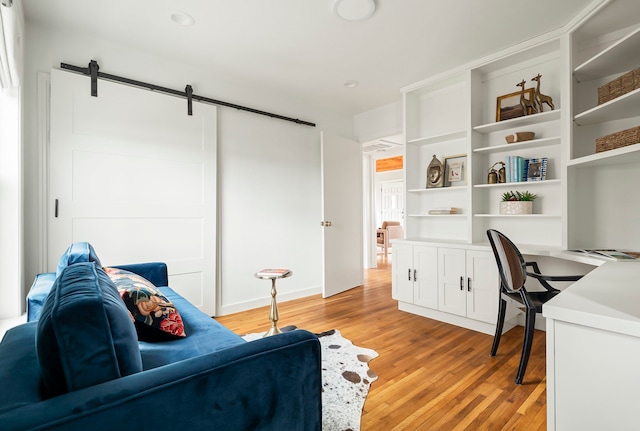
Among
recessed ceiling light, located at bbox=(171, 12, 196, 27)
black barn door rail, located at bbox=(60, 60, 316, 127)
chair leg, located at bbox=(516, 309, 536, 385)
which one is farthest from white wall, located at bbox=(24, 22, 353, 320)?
chair leg, located at bbox=(516, 309, 536, 385)

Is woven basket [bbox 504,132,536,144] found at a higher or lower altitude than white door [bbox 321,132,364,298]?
higher

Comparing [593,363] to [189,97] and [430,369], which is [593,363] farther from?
[189,97]

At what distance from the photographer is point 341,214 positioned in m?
4.28

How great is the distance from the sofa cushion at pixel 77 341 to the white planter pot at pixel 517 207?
3.15 meters

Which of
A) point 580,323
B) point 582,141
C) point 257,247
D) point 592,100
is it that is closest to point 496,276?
point 582,141

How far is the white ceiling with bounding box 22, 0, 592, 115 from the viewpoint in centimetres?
223

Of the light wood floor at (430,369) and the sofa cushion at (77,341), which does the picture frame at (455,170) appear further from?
→ the sofa cushion at (77,341)

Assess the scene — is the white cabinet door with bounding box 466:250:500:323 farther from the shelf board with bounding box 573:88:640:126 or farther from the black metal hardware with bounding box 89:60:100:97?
the black metal hardware with bounding box 89:60:100:97

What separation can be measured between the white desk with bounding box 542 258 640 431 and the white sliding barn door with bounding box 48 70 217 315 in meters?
2.90

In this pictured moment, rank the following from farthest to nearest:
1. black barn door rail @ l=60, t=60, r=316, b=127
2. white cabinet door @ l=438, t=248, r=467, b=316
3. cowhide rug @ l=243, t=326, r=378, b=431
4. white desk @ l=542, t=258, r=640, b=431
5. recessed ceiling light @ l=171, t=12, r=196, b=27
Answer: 1. white cabinet door @ l=438, t=248, r=467, b=316
2. black barn door rail @ l=60, t=60, r=316, b=127
3. recessed ceiling light @ l=171, t=12, r=196, b=27
4. cowhide rug @ l=243, t=326, r=378, b=431
5. white desk @ l=542, t=258, r=640, b=431

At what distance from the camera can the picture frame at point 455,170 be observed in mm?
3414

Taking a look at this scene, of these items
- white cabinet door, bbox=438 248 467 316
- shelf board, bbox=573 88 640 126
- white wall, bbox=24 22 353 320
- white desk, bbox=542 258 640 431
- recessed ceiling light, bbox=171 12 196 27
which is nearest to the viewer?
white desk, bbox=542 258 640 431

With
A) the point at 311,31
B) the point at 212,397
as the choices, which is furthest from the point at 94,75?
the point at 212,397

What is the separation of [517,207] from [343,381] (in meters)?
2.20
